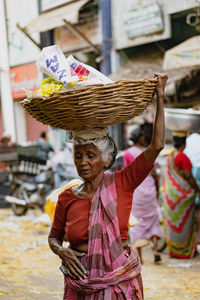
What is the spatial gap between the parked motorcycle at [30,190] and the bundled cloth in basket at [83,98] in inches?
310

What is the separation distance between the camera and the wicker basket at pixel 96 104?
7.06 ft

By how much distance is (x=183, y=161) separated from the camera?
616cm

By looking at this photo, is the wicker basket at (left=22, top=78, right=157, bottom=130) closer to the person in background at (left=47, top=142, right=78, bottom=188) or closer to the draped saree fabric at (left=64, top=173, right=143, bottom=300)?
the draped saree fabric at (left=64, top=173, right=143, bottom=300)

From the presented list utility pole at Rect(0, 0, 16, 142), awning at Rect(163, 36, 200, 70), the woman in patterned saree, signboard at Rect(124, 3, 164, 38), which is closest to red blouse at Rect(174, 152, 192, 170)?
the woman in patterned saree

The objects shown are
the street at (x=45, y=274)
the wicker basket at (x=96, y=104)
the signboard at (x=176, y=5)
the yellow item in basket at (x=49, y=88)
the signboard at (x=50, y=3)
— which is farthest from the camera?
the signboard at (x=50, y=3)

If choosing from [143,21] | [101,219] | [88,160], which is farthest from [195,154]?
[143,21]

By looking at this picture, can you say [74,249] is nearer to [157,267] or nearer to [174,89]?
[157,267]

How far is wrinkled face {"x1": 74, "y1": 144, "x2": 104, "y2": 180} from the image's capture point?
2.50 metres

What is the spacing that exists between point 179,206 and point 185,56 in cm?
336

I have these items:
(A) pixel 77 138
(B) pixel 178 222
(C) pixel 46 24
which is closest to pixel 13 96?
(C) pixel 46 24

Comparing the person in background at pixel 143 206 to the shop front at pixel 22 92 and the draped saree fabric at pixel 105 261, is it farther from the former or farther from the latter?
the shop front at pixel 22 92

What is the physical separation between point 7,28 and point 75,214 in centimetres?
1465

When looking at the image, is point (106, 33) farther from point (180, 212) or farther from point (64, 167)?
point (180, 212)

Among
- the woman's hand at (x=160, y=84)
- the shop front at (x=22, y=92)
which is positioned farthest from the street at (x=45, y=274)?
the shop front at (x=22, y=92)
